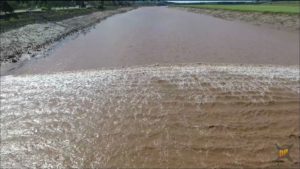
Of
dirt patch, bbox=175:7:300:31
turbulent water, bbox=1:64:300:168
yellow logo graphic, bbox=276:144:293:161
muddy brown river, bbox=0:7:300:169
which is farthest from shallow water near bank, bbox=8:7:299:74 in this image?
yellow logo graphic, bbox=276:144:293:161

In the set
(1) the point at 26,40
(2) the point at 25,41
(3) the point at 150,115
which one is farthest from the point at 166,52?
(3) the point at 150,115

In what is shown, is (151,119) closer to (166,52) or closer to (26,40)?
(166,52)

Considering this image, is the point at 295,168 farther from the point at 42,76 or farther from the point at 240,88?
the point at 42,76

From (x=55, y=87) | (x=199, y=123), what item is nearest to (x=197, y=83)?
(x=199, y=123)

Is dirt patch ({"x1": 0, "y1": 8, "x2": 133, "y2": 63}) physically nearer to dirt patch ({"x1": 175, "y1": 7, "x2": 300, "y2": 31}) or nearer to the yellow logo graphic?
the yellow logo graphic

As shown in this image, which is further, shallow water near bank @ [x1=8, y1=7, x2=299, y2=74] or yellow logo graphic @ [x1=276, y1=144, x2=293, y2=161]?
shallow water near bank @ [x1=8, y1=7, x2=299, y2=74]

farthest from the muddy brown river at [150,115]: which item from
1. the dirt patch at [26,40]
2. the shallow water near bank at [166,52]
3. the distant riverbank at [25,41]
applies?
the dirt patch at [26,40]
